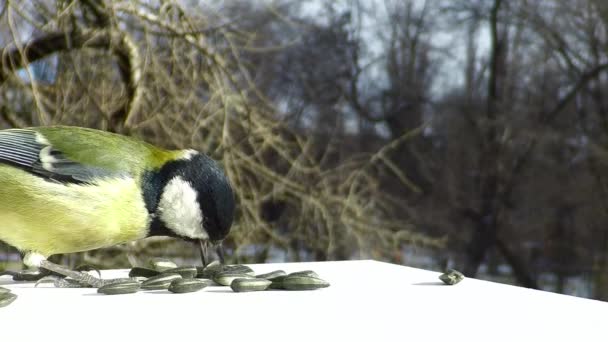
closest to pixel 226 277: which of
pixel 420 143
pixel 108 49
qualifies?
pixel 108 49

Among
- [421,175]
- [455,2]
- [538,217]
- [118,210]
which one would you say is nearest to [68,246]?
[118,210]

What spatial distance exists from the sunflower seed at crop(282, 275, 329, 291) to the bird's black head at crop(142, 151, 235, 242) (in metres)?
0.14

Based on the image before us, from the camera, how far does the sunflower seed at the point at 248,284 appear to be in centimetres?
92

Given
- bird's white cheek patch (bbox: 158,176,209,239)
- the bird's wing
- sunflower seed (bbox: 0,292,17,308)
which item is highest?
the bird's wing

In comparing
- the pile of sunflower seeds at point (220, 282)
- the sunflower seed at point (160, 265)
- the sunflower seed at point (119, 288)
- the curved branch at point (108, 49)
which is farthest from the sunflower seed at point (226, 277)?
the curved branch at point (108, 49)

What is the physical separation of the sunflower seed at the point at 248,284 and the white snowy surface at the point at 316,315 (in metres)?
0.02

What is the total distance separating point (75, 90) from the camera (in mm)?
1661

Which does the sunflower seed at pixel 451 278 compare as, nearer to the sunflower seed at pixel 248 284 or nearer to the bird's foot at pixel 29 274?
the sunflower seed at pixel 248 284

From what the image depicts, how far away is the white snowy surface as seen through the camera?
61cm

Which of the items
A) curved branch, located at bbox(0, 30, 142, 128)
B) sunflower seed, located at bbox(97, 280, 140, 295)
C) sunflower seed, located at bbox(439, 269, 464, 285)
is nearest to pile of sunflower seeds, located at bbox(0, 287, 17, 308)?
sunflower seed, located at bbox(97, 280, 140, 295)

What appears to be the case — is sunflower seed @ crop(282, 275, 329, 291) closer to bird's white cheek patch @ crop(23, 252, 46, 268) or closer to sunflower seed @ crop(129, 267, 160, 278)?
sunflower seed @ crop(129, 267, 160, 278)

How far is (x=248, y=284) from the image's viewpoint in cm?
93

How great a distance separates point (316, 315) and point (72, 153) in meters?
0.60

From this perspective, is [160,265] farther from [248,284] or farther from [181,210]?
[248,284]
